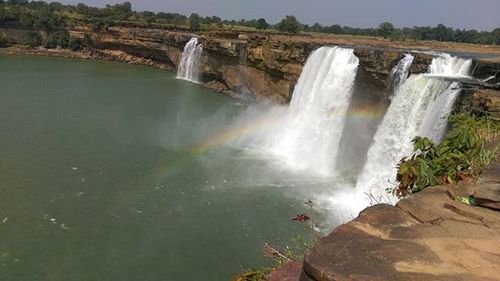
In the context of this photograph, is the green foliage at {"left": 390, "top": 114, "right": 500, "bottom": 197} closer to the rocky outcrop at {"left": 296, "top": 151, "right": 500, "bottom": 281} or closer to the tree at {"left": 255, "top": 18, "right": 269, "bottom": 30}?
the rocky outcrop at {"left": 296, "top": 151, "right": 500, "bottom": 281}

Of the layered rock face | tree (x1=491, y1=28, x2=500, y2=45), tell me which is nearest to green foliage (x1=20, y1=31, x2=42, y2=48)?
the layered rock face

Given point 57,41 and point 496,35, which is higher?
point 496,35

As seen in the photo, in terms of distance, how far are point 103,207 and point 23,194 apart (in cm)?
231

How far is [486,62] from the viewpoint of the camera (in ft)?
40.1

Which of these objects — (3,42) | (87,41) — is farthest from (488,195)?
(3,42)

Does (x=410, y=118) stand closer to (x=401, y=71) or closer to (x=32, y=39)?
(x=401, y=71)

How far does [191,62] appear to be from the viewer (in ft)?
107

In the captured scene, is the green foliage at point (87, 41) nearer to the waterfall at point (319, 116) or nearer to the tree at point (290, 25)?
the tree at point (290, 25)

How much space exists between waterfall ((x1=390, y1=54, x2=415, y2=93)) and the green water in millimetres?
4634

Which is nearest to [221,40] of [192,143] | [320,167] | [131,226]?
[192,143]

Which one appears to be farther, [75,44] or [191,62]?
[75,44]

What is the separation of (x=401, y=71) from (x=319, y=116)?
14.6 ft

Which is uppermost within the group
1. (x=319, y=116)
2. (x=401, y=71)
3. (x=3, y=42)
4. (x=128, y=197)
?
(x=401, y=71)

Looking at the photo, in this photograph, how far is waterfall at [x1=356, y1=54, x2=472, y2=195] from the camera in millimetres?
10922
